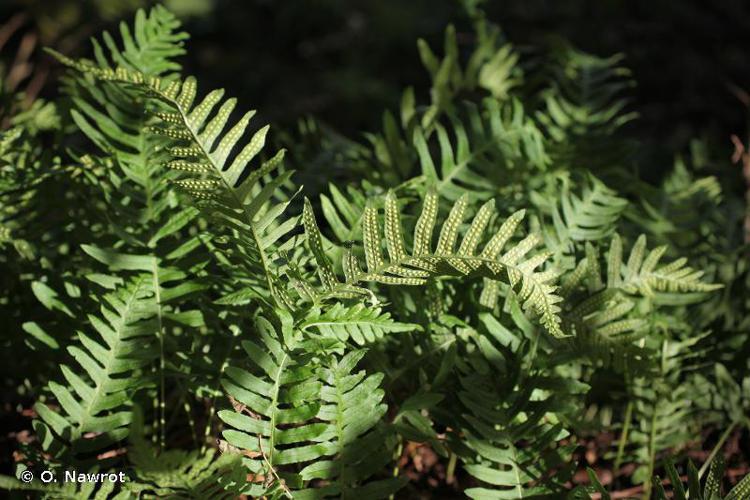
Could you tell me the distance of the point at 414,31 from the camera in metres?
4.18

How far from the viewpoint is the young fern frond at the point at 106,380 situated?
1146mm

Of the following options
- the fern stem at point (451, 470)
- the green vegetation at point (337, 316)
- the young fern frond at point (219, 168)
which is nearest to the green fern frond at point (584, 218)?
the green vegetation at point (337, 316)

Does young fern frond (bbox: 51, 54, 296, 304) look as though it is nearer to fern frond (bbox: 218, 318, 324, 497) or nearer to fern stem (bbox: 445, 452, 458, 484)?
fern frond (bbox: 218, 318, 324, 497)

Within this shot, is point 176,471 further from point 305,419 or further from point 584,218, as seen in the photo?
point 584,218

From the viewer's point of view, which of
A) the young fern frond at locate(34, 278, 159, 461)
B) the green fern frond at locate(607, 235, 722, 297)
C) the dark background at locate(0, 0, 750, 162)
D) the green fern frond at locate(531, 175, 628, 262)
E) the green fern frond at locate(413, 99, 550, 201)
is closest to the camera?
the young fern frond at locate(34, 278, 159, 461)

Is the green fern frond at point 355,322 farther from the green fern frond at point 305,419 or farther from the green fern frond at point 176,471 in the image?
the green fern frond at point 176,471

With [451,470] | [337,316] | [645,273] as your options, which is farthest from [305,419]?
[645,273]

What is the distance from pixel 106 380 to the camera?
1.18 meters

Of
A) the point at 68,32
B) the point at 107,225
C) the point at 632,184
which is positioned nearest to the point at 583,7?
the point at 632,184

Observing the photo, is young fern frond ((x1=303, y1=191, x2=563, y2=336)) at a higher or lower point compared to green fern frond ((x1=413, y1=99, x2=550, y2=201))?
lower

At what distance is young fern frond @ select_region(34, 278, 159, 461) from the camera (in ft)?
3.76

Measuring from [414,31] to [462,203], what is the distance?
3338 mm

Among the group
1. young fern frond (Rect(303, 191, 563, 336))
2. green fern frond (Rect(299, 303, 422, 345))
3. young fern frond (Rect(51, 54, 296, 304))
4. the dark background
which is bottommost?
green fern frond (Rect(299, 303, 422, 345))

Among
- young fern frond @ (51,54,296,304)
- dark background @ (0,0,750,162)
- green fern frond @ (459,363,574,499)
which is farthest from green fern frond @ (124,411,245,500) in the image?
dark background @ (0,0,750,162)
